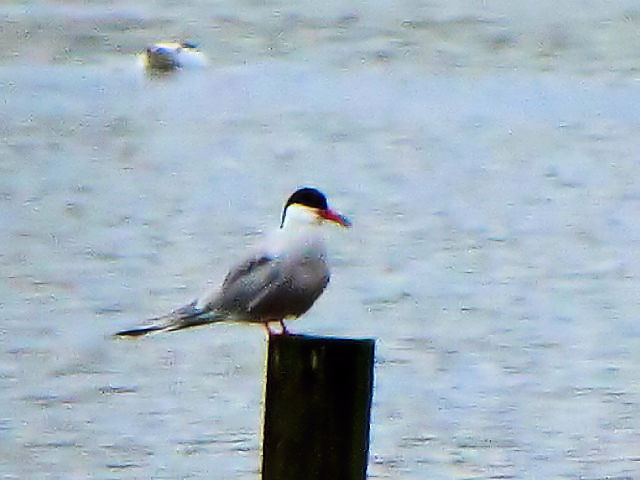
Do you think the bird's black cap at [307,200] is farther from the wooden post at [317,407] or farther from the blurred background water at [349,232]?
the wooden post at [317,407]

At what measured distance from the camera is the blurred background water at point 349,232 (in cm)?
871

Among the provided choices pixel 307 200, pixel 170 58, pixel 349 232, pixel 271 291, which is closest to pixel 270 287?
pixel 271 291

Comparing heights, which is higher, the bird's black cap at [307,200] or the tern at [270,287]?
the bird's black cap at [307,200]

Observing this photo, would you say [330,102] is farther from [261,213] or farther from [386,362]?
[386,362]

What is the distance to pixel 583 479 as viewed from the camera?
8.06 metres

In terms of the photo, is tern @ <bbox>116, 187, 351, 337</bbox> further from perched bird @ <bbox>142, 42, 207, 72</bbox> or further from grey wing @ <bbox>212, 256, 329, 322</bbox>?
perched bird @ <bbox>142, 42, 207, 72</bbox>

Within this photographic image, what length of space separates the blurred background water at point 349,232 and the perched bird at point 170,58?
0.19 meters

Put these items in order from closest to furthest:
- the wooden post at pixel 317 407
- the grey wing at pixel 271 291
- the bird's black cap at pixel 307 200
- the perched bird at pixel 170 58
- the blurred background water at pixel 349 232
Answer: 1. the wooden post at pixel 317 407
2. the grey wing at pixel 271 291
3. the bird's black cap at pixel 307 200
4. the blurred background water at pixel 349 232
5. the perched bird at pixel 170 58

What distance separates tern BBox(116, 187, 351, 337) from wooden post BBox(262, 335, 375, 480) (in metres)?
2.34

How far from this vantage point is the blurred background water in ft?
28.6

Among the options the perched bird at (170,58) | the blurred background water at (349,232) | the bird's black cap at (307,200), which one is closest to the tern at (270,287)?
the bird's black cap at (307,200)

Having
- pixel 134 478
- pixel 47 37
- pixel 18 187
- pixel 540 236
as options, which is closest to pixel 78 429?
pixel 134 478

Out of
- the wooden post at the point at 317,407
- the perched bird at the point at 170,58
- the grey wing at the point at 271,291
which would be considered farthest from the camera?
the perched bird at the point at 170,58

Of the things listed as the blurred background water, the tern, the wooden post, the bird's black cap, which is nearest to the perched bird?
the blurred background water
